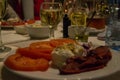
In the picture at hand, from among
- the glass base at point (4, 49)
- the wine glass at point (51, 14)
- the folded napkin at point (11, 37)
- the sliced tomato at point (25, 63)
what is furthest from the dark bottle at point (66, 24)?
the sliced tomato at point (25, 63)

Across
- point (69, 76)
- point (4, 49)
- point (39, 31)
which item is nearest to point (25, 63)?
point (69, 76)

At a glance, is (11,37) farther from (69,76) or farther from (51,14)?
(69,76)

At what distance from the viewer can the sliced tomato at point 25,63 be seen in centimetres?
55

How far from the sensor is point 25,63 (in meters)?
0.58

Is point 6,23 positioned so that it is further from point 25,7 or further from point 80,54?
point 80,54

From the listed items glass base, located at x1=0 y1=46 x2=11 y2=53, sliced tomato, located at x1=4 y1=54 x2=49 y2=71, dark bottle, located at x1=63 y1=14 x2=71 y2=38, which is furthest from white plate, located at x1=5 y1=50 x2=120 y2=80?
dark bottle, located at x1=63 y1=14 x2=71 y2=38

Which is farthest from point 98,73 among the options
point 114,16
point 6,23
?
point 6,23

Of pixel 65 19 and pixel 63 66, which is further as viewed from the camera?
pixel 65 19

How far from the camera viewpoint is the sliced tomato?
0.55 m

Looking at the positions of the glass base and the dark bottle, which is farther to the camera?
the dark bottle

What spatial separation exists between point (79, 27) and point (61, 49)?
37 centimetres

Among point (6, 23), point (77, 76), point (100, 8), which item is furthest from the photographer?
point (100, 8)

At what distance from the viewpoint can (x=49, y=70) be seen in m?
0.58

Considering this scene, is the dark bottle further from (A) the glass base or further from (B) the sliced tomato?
(B) the sliced tomato
